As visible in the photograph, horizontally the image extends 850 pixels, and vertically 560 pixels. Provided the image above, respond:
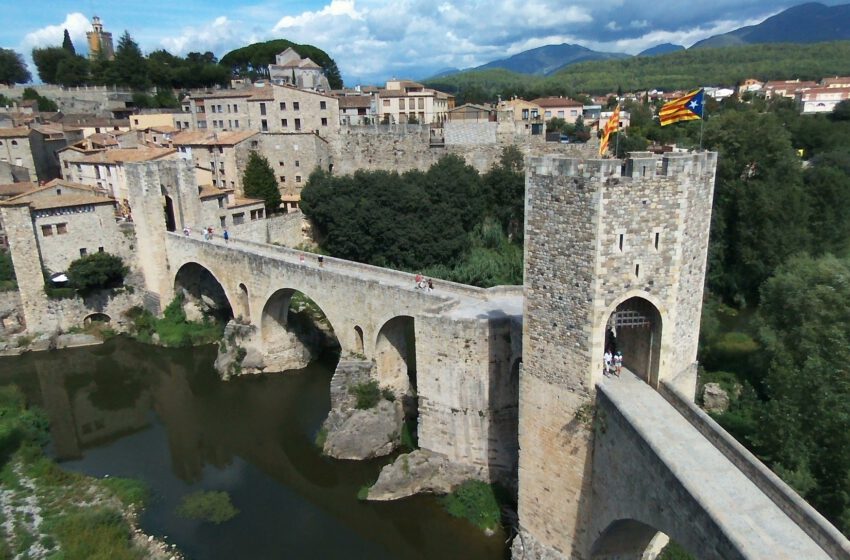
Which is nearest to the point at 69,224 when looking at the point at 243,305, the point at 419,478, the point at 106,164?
the point at 106,164

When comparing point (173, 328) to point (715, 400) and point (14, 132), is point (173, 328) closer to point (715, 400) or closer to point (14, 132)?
point (14, 132)

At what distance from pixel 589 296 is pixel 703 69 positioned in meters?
151

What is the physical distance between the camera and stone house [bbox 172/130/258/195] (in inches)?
1380

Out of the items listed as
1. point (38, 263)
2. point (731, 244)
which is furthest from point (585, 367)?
point (38, 263)

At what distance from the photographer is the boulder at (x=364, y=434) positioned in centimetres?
1748

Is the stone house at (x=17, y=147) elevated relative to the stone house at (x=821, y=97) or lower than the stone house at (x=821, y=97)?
lower

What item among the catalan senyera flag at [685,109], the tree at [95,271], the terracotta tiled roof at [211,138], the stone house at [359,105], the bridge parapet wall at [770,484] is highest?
the stone house at [359,105]

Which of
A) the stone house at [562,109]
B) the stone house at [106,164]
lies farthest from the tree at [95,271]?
the stone house at [562,109]

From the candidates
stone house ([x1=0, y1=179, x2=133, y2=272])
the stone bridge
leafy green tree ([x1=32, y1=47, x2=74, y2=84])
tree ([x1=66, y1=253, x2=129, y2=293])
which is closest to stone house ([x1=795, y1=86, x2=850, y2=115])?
the stone bridge

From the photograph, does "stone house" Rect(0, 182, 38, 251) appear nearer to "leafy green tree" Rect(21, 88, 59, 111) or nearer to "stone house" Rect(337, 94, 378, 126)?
"stone house" Rect(337, 94, 378, 126)

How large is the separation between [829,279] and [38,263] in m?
29.2

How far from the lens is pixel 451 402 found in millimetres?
15633

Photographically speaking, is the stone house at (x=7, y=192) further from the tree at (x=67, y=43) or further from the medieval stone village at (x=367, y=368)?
the tree at (x=67, y=43)

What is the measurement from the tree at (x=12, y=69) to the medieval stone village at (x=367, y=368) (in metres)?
40.6
